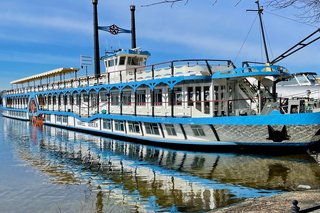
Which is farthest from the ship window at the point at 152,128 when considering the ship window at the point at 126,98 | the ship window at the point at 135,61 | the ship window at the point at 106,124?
the ship window at the point at 135,61

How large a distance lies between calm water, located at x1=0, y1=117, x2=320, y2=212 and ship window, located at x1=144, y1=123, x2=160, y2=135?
2.05m

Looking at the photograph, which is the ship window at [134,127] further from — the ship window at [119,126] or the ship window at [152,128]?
the ship window at [119,126]

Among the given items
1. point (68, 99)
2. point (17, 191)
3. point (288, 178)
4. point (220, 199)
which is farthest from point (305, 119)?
point (68, 99)

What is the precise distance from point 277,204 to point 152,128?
15535 millimetres

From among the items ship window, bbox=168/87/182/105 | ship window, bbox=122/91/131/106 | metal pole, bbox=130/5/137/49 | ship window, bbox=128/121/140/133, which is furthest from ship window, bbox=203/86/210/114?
metal pole, bbox=130/5/137/49

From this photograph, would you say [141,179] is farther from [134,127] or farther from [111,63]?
[111,63]

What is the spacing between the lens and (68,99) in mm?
39375

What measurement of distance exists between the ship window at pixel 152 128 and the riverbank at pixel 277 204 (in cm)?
1393

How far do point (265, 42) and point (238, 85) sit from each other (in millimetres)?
8629

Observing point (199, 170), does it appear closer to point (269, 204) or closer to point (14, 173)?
point (269, 204)

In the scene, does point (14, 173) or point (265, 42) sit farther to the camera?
point (265, 42)

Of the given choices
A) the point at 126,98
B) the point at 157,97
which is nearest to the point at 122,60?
the point at 126,98

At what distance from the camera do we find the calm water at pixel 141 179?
37.6 feet

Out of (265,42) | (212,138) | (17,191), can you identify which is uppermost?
(265,42)
